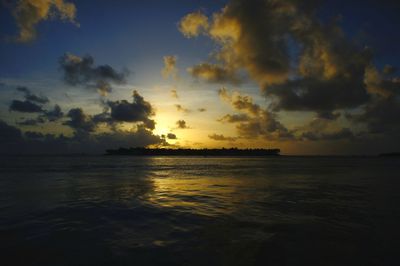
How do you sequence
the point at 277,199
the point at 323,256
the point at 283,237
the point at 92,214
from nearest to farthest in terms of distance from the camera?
the point at 323,256 → the point at 283,237 → the point at 92,214 → the point at 277,199

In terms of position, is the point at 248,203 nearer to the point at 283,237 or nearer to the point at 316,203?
the point at 316,203

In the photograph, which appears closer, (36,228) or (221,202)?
(36,228)

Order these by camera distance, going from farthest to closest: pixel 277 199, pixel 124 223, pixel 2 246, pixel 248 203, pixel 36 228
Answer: pixel 277 199
pixel 248 203
pixel 124 223
pixel 36 228
pixel 2 246

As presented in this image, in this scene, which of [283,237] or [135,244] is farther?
[283,237]

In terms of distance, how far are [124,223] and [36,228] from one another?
3.45m

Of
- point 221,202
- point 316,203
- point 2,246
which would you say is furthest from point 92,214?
point 316,203

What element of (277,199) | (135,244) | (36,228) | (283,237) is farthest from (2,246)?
(277,199)

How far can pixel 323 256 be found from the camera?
8797 mm

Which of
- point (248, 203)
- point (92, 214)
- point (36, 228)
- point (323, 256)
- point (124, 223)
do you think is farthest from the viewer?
point (248, 203)

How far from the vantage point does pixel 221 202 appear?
1875cm

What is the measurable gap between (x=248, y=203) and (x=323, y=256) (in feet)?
31.4

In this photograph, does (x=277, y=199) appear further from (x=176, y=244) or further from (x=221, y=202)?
(x=176, y=244)

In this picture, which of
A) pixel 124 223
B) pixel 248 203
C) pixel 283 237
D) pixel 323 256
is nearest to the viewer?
pixel 323 256

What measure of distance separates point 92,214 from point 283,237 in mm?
9554
